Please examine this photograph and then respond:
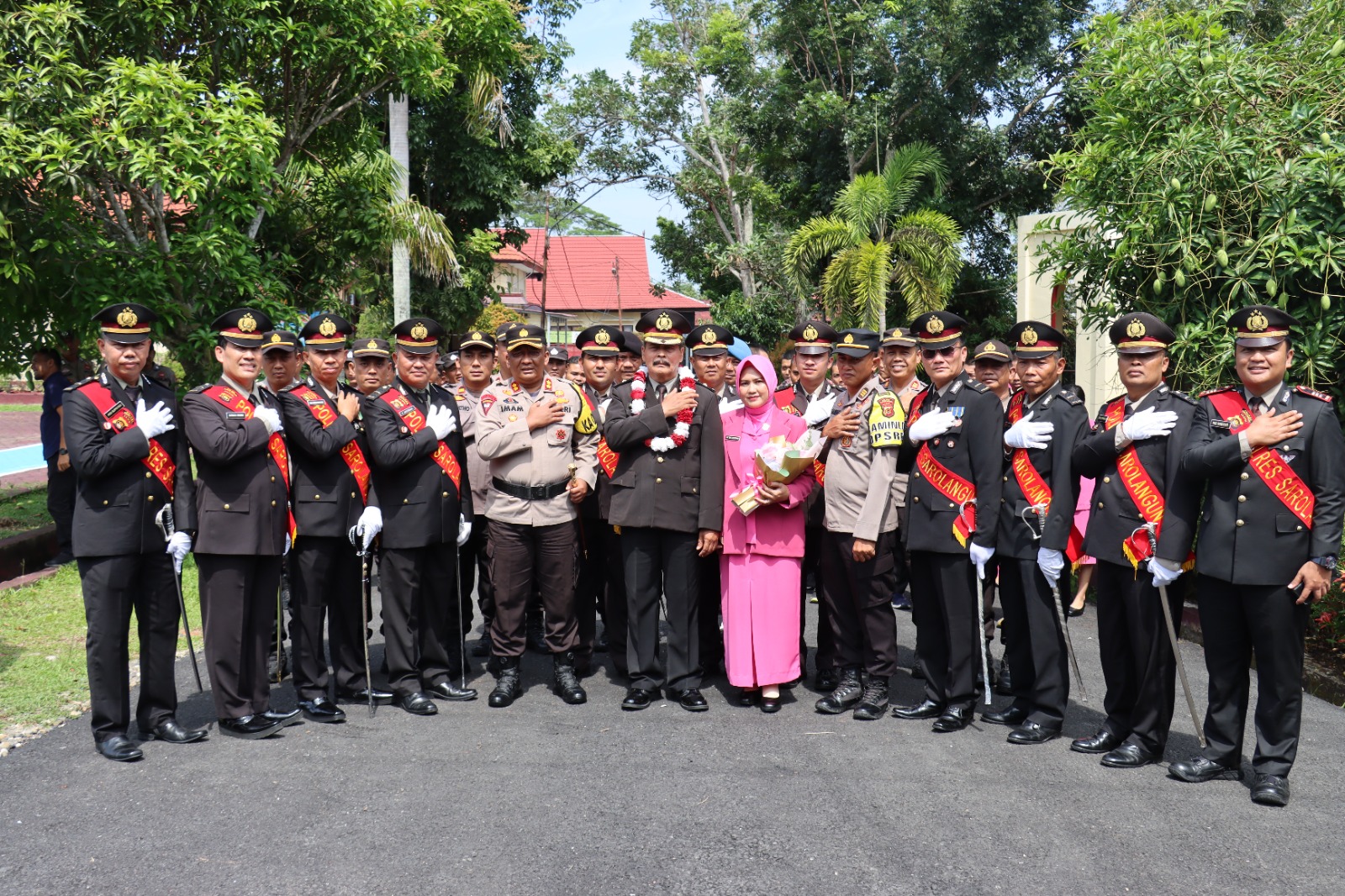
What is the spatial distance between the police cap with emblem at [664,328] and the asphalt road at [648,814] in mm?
2025

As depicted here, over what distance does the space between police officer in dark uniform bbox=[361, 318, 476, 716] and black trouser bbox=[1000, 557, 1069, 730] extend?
2.93 meters

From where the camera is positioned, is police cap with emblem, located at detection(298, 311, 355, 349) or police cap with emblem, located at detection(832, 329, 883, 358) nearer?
police cap with emblem, located at detection(298, 311, 355, 349)

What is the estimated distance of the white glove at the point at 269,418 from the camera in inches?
195

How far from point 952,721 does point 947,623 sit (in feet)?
1.58

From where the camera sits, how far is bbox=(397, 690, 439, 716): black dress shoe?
5.46 m

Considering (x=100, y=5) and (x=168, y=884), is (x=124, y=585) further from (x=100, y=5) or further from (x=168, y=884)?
(x=100, y=5)

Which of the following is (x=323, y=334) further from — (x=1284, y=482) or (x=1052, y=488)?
(x=1284, y=482)

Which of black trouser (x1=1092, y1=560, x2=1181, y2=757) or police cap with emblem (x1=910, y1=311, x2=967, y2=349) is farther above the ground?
police cap with emblem (x1=910, y1=311, x2=967, y2=349)

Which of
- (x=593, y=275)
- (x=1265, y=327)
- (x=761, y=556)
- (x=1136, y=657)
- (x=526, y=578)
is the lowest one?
(x=1136, y=657)

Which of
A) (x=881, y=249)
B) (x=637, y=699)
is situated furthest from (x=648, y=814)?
(x=881, y=249)

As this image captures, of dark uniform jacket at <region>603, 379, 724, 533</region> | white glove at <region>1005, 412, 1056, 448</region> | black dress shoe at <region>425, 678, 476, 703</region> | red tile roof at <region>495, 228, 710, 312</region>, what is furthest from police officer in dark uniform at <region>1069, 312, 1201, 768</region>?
red tile roof at <region>495, 228, 710, 312</region>

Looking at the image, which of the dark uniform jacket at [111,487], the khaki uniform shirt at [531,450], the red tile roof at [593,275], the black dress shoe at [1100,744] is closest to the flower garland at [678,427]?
the khaki uniform shirt at [531,450]

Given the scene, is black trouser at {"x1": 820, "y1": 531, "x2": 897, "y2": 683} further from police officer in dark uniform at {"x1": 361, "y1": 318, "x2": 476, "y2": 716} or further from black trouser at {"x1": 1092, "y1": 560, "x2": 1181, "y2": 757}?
police officer in dark uniform at {"x1": 361, "y1": 318, "x2": 476, "y2": 716}

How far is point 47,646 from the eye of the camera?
262 inches
